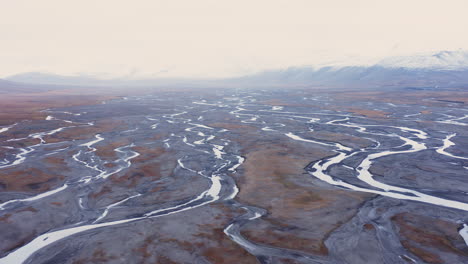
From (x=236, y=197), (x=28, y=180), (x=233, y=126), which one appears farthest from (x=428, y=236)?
(x=233, y=126)

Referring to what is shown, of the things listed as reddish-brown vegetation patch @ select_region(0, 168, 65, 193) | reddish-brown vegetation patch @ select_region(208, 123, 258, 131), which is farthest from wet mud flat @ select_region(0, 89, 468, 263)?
reddish-brown vegetation patch @ select_region(208, 123, 258, 131)

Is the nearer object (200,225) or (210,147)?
(200,225)

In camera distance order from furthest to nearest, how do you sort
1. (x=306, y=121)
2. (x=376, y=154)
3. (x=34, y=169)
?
(x=306, y=121)
(x=376, y=154)
(x=34, y=169)

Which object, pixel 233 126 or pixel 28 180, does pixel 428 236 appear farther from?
pixel 233 126

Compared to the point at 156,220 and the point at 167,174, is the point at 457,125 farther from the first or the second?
the point at 156,220

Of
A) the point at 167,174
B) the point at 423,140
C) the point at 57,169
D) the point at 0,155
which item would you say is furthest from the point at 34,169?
the point at 423,140

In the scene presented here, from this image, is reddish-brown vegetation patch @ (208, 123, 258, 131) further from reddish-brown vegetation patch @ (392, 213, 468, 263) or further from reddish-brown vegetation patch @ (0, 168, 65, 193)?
reddish-brown vegetation patch @ (392, 213, 468, 263)

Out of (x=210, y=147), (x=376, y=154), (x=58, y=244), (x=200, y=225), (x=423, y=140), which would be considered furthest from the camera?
(x=423, y=140)
